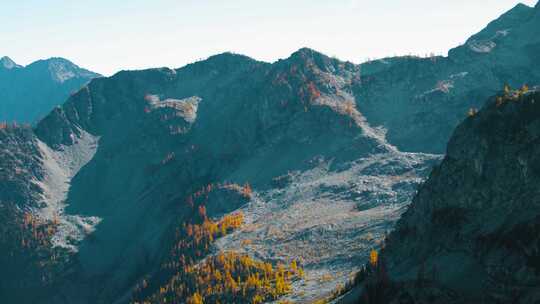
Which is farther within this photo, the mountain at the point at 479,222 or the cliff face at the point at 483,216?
the mountain at the point at 479,222

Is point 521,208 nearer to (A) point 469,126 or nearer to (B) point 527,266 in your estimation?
(B) point 527,266

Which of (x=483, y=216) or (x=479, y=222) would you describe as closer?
(x=479, y=222)

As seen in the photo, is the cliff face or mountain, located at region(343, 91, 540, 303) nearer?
the cliff face

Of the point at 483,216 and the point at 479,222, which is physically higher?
the point at 483,216

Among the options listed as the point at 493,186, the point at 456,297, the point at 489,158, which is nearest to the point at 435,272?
the point at 456,297

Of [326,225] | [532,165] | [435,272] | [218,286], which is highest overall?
[532,165]
